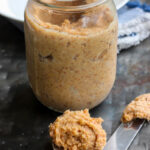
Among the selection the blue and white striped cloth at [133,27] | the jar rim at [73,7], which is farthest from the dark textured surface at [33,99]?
the jar rim at [73,7]

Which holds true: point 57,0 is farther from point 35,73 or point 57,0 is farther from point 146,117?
point 146,117

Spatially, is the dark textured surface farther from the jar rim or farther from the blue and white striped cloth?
the jar rim

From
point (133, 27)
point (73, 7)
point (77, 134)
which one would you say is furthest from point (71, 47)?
point (133, 27)

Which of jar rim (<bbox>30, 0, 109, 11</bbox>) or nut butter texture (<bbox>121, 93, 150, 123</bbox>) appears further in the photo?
nut butter texture (<bbox>121, 93, 150, 123</bbox>)

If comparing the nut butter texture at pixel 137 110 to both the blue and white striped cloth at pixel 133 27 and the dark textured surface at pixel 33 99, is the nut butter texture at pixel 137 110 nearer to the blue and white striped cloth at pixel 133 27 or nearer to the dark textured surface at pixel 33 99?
the dark textured surface at pixel 33 99

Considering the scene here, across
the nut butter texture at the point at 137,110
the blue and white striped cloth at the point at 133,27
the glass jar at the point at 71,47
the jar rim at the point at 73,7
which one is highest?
the jar rim at the point at 73,7

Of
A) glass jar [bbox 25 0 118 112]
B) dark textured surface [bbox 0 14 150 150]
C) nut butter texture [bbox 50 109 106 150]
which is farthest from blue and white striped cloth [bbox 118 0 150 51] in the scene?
nut butter texture [bbox 50 109 106 150]

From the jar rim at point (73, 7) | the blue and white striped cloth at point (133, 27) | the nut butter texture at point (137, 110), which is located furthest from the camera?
the blue and white striped cloth at point (133, 27)
